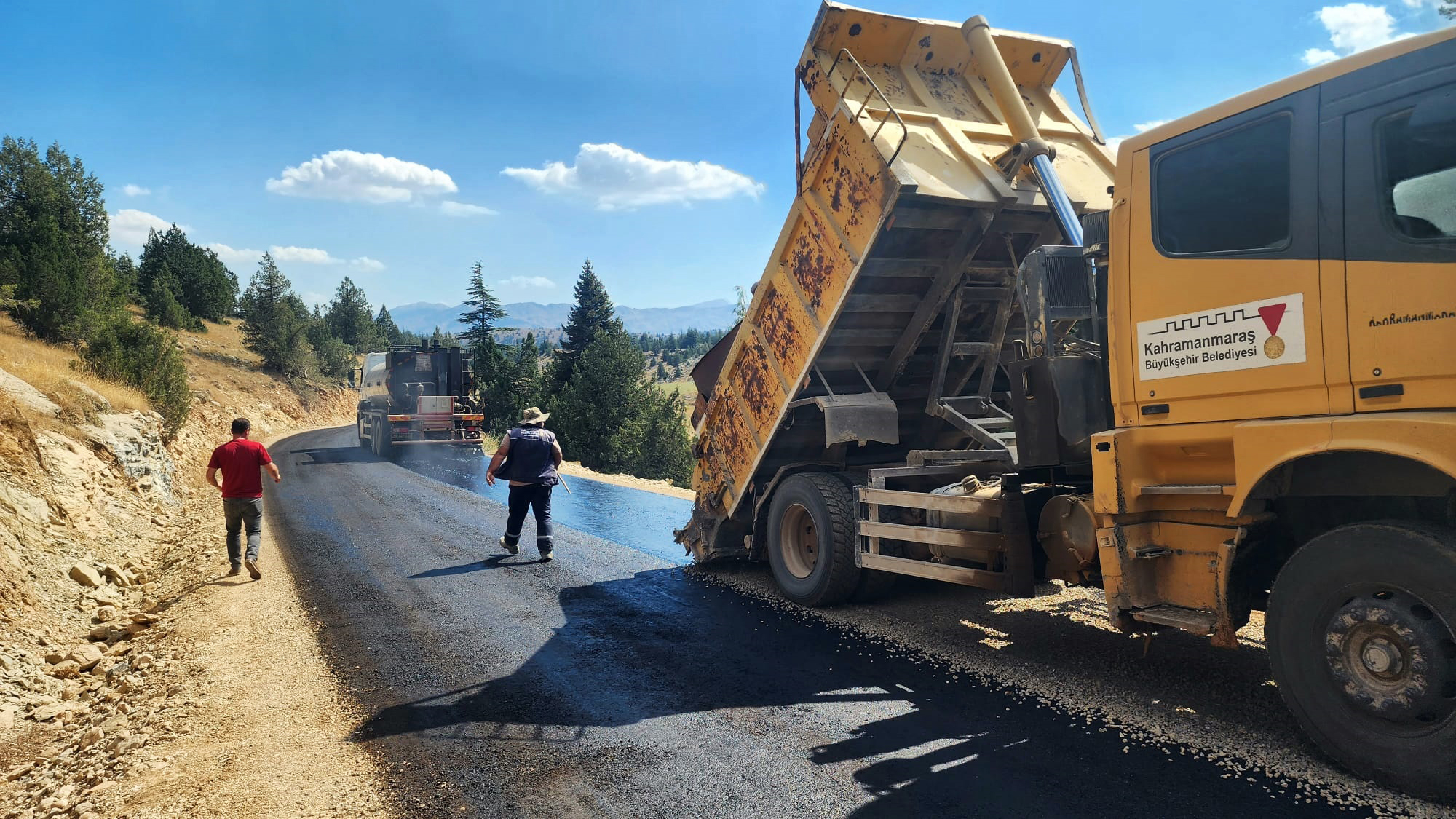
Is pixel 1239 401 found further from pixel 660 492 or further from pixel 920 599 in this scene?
pixel 660 492

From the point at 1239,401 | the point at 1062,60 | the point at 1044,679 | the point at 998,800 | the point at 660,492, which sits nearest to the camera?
the point at 998,800

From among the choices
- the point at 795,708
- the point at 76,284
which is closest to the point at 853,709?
the point at 795,708

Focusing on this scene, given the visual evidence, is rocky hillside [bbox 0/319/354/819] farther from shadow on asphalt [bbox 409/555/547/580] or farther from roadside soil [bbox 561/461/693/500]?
roadside soil [bbox 561/461/693/500]

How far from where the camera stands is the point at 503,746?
12.9 ft

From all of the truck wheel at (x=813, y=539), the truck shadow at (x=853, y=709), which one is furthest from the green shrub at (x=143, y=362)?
the truck wheel at (x=813, y=539)

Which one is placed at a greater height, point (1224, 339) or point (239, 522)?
point (1224, 339)

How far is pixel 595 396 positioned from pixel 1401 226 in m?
36.2

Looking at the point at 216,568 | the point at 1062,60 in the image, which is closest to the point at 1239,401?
the point at 1062,60

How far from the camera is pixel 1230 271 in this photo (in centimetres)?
354

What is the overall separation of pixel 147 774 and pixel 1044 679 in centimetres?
442

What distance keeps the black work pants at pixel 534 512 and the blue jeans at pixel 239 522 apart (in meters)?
2.31

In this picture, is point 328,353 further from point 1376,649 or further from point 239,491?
point 1376,649

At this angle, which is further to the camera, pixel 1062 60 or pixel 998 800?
pixel 1062 60

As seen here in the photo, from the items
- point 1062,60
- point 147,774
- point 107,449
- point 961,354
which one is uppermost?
point 1062,60
